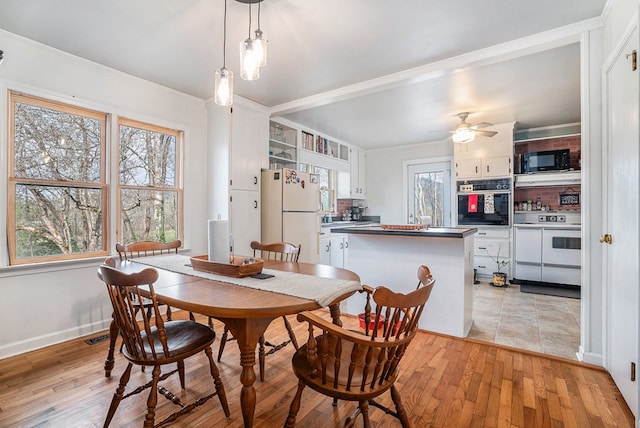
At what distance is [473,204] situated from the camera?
4.89 metres

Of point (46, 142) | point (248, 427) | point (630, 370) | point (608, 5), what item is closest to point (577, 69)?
point (608, 5)

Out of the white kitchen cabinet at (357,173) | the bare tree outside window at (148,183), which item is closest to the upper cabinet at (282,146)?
the bare tree outside window at (148,183)

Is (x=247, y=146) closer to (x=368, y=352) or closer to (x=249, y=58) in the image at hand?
(x=249, y=58)

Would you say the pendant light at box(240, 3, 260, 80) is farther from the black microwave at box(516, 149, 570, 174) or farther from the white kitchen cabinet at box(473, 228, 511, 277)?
the black microwave at box(516, 149, 570, 174)

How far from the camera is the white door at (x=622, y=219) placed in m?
1.59

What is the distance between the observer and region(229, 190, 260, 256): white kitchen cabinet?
356cm

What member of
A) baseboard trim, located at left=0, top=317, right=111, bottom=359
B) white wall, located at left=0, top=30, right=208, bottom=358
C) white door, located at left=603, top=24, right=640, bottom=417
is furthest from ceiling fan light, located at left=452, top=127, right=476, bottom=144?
baseboard trim, located at left=0, top=317, right=111, bottom=359

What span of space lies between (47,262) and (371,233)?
9.08 feet

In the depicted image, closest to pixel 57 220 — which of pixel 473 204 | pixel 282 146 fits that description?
pixel 282 146

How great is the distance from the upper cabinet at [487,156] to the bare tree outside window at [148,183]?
4.21m

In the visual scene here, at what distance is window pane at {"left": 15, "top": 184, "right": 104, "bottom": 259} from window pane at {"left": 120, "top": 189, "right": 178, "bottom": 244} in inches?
8.5

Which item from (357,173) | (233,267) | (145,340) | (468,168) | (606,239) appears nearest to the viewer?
(145,340)

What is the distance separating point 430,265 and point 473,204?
263 centimetres

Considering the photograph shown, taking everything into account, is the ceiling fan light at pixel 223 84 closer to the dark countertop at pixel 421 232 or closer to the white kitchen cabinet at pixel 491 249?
the dark countertop at pixel 421 232
